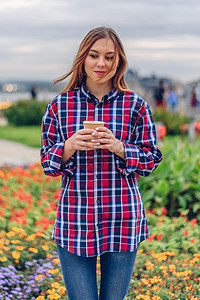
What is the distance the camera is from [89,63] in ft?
6.39

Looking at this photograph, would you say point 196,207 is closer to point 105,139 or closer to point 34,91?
point 105,139

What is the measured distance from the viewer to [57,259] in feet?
10.9

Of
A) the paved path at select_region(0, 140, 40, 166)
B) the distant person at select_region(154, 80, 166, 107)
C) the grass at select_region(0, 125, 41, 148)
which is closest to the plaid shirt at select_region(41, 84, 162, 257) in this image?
the paved path at select_region(0, 140, 40, 166)

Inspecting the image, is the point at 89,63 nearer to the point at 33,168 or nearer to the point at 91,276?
the point at 91,276

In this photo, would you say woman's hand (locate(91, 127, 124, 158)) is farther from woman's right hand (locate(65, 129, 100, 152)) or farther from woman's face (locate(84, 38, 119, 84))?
woman's face (locate(84, 38, 119, 84))

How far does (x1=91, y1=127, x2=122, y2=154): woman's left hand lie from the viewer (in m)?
1.74

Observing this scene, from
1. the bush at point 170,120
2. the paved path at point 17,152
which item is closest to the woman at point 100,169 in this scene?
the paved path at point 17,152

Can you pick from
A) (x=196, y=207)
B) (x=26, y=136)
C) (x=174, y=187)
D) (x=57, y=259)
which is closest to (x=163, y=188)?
(x=174, y=187)

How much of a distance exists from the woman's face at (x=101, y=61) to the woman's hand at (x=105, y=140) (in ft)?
1.07

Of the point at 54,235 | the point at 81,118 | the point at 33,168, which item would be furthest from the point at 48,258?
the point at 33,168

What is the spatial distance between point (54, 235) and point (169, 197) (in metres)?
2.83

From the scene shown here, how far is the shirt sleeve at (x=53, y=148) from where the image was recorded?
1884mm

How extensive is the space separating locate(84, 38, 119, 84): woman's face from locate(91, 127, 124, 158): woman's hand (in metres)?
0.33

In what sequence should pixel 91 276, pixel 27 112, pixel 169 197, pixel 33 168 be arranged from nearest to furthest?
pixel 91 276, pixel 169 197, pixel 33 168, pixel 27 112
